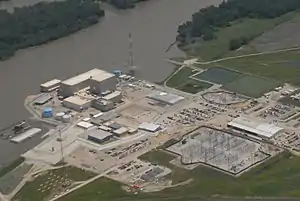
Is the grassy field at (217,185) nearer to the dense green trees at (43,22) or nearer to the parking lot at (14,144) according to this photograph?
the parking lot at (14,144)

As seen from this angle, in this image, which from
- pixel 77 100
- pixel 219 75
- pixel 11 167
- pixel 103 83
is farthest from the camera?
pixel 219 75

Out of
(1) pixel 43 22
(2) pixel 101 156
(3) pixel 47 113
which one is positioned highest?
(1) pixel 43 22

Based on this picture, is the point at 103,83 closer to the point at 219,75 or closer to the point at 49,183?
the point at 219,75

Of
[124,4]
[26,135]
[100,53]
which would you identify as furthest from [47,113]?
[124,4]

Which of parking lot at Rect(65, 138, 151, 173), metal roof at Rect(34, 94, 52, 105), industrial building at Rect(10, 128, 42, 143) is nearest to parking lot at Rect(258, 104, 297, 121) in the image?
parking lot at Rect(65, 138, 151, 173)

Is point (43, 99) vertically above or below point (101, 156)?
above

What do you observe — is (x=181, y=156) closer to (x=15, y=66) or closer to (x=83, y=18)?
(x=15, y=66)

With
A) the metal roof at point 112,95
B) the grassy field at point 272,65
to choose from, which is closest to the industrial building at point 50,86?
the metal roof at point 112,95
